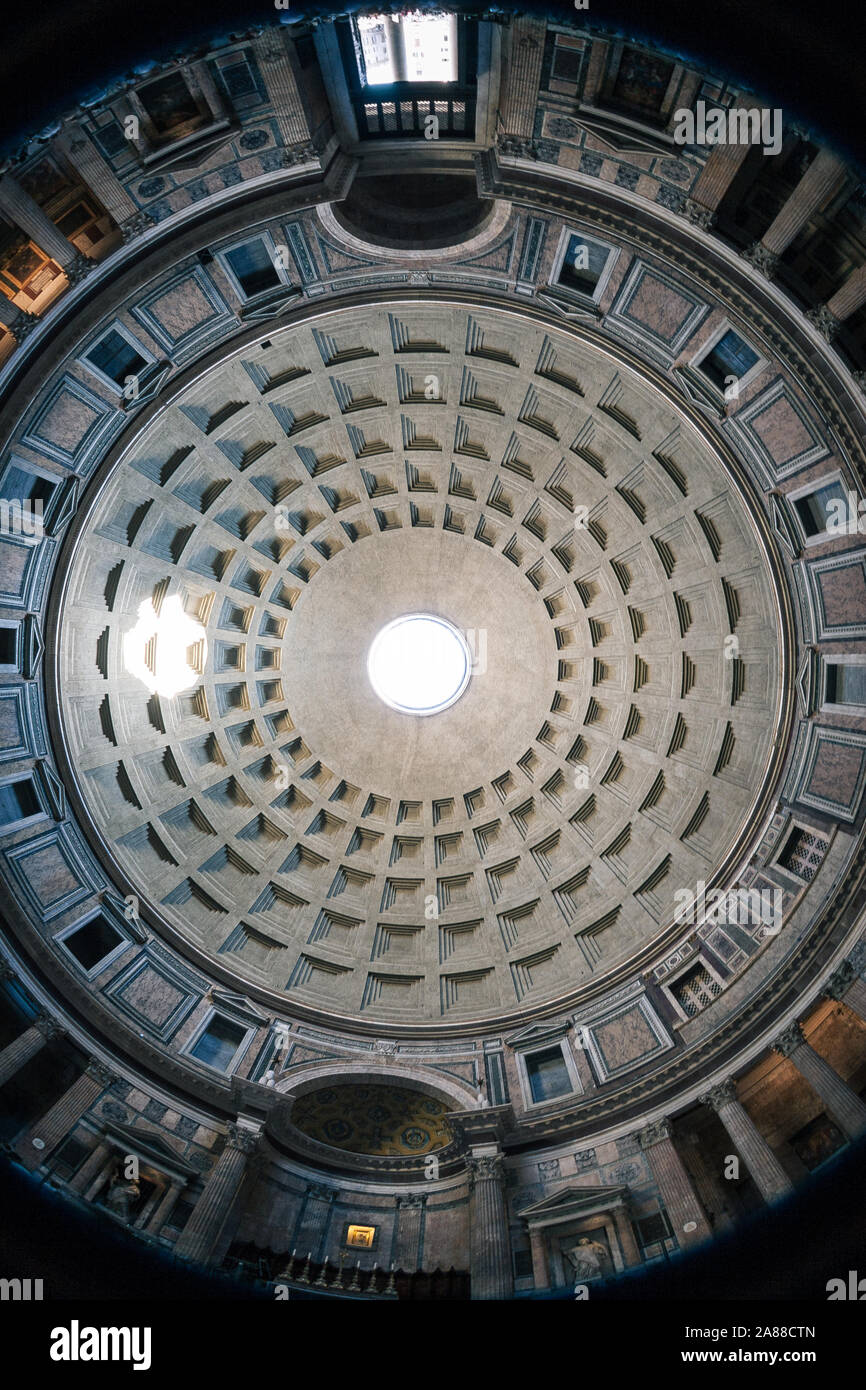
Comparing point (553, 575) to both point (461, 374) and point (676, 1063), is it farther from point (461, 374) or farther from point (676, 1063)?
A: point (676, 1063)

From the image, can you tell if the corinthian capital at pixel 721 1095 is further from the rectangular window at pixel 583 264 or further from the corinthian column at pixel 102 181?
the corinthian column at pixel 102 181

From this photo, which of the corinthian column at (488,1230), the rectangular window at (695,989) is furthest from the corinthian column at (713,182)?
the corinthian column at (488,1230)

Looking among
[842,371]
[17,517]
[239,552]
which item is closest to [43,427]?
[17,517]

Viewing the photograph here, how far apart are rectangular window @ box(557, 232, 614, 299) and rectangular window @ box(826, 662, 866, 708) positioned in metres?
12.6

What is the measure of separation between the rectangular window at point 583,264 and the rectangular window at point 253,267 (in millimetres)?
7844

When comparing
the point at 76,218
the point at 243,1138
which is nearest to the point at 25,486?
the point at 76,218

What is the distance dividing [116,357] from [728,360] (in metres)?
16.9

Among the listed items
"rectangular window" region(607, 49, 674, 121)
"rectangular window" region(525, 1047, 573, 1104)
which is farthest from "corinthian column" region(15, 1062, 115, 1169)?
"rectangular window" region(607, 49, 674, 121)

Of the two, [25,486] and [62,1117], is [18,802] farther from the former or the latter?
[25,486]

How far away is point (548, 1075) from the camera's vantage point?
31.7 m

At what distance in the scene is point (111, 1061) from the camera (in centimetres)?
2950

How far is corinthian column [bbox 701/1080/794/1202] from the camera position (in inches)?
961

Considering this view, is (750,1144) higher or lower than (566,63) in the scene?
lower

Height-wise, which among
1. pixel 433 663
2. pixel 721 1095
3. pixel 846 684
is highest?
pixel 433 663
